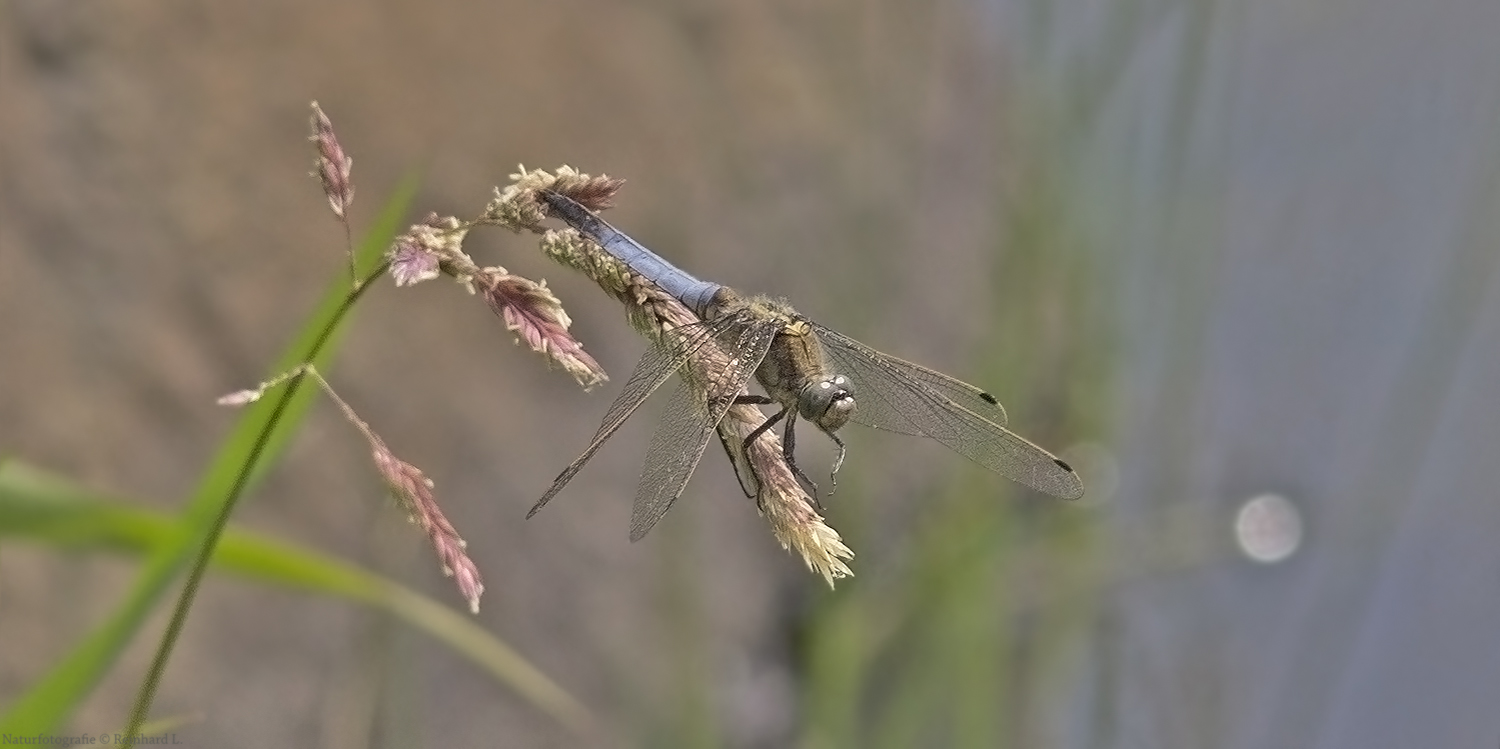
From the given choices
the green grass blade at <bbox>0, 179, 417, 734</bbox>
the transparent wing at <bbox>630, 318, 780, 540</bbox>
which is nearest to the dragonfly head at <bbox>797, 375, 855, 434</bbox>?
the transparent wing at <bbox>630, 318, 780, 540</bbox>

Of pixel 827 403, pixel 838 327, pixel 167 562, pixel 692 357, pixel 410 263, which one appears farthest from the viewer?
pixel 838 327

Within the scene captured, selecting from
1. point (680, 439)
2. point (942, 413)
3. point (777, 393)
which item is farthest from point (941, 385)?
point (680, 439)

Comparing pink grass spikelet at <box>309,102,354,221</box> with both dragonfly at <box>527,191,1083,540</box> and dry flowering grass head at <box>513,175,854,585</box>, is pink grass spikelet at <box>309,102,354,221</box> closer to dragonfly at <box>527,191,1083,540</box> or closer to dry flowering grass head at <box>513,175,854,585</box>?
dry flowering grass head at <box>513,175,854,585</box>

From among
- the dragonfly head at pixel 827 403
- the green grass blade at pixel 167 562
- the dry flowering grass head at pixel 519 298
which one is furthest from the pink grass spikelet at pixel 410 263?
the dragonfly head at pixel 827 403

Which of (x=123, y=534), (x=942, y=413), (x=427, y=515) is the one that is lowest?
(x=123, y=534)

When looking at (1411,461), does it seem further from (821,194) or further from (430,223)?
(821,194)

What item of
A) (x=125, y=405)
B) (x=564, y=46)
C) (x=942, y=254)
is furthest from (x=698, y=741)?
(x=942, y=254)

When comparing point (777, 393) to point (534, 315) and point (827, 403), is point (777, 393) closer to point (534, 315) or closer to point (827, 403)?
point (827, 403)

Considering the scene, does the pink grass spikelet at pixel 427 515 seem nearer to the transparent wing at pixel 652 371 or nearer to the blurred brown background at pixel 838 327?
the transparent wing at pixel 652 371
